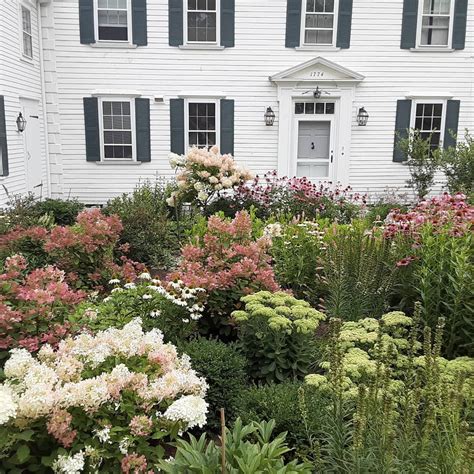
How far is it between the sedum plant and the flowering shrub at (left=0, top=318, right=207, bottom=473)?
0.99m

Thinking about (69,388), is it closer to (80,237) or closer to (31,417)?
(31,417)

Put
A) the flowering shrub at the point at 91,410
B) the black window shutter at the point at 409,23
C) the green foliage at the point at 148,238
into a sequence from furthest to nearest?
1. the black window shutter at the point at 409,23
2. the green foliage at the point at 148,238
3. the flowering shrub at the point at 91,410

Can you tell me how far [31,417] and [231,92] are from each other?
11.1 meters

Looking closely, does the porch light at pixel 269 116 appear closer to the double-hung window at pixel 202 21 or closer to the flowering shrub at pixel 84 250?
the double-hung window at pixel 202 21

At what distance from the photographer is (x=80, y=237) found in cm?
566

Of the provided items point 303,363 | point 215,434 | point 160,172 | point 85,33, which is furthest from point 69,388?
point 85,33

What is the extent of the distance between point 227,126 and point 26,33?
500 cm

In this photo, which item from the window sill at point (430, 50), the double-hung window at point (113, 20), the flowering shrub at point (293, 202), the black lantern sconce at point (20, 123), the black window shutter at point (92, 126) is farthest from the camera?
the window sill at point (430, 50)

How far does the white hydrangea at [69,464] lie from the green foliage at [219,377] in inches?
50.0

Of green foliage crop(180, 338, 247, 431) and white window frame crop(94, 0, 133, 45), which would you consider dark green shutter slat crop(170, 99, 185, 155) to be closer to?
white window frame crop(94, 0, 133, 45)

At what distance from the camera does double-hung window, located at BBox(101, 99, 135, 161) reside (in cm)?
1228

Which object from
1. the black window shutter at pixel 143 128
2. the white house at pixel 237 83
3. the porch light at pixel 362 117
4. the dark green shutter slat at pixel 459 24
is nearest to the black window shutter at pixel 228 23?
the white house at pixel 237 83

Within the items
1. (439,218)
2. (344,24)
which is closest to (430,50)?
(344,24)

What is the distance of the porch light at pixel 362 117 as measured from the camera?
494 inches
